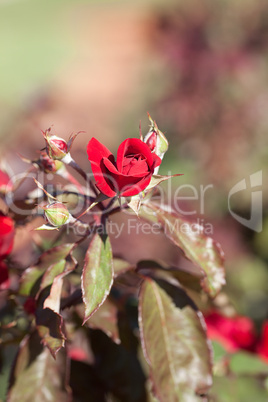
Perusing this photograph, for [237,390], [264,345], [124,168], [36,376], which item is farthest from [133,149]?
[264,345]

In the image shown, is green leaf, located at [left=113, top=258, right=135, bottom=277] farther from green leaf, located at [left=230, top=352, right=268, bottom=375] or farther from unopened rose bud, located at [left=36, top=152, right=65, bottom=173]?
green leaf, located at [left=230, top=352, right=268, bottom=375]

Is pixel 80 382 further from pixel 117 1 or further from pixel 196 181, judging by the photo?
pixel 117 1

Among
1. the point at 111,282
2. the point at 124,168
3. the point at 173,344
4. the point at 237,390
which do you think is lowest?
the point at 237,390

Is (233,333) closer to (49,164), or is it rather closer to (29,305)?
(29,305)

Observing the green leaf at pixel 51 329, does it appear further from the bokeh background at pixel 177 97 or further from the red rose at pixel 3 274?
the bokeh background at pixel 177 97

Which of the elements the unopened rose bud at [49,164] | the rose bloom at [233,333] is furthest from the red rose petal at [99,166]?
the rose bloom at [233,333]
